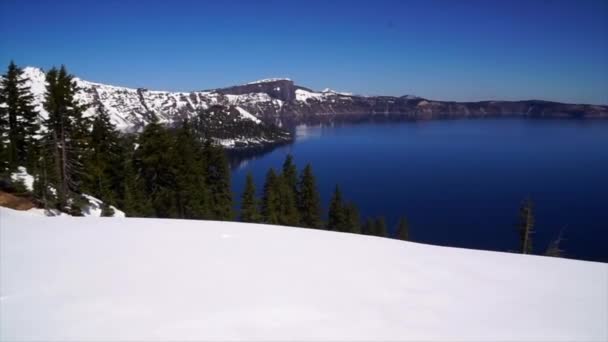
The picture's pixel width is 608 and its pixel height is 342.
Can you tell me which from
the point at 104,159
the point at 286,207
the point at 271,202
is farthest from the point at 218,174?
the point at 104,159

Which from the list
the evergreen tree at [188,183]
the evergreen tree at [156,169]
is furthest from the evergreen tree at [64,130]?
the evergreen tree at [188,183]

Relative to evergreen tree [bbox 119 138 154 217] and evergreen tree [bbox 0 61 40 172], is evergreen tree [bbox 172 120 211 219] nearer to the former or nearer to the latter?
evergreen tree [bbox 119 138 154 217]

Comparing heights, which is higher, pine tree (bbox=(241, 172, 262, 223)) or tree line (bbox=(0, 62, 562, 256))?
tree line (bbox=(0, 62, 562, 256))

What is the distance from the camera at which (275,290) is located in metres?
3.09

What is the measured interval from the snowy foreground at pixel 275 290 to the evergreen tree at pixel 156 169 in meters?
16.9

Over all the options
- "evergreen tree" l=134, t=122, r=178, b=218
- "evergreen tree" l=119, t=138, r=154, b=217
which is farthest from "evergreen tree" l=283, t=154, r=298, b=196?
"evergreen tree" l=119, t=138, r=154, b=217

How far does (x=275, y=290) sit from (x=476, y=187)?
72426mm

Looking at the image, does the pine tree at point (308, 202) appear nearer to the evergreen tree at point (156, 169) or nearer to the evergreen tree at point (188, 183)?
the evergreen tree at point (188, 183)

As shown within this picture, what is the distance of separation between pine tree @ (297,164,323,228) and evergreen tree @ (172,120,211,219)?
10098 mm

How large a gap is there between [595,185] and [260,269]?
81.4m

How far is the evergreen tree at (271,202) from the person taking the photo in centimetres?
2716

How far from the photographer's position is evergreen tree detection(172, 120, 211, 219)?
864 inches

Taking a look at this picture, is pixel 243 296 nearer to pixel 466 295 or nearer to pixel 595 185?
pixel 466 295

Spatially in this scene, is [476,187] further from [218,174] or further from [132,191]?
[132,191]
